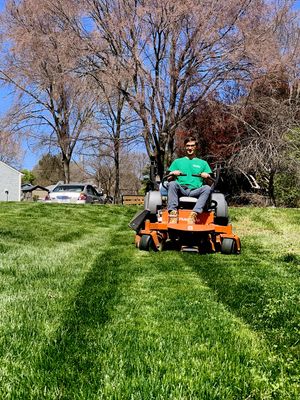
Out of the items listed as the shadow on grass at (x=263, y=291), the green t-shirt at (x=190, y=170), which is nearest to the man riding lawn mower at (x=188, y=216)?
the green t-shirt at (x=190, y=170)

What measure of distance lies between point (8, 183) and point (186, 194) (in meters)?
36.9

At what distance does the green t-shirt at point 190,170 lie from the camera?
22.7ft

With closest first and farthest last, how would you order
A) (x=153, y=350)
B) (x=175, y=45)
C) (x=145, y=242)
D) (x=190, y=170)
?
(x=153, y=350) → (x=145, y=242) → (x=190, y=170) → (x=175, y=45)

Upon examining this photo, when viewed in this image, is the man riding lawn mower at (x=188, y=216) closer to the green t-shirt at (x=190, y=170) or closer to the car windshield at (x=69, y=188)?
the green t-shirt at (x=190, y=170)

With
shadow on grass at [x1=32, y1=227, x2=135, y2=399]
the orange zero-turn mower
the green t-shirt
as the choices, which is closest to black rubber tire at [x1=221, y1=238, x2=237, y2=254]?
the orange zero-turn mower

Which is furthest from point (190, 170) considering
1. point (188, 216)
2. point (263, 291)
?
point (263, 291)

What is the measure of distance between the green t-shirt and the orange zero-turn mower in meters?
0.25

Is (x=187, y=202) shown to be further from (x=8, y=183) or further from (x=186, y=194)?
(x=8, y=183)

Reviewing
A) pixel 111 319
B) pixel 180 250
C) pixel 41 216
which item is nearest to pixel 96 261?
pixel 180 250

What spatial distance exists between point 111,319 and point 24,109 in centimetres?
2394

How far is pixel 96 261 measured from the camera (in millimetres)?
5539

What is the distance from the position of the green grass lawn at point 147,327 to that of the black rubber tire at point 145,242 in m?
Answer: 0.60

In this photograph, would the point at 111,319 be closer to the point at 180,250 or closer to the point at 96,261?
the point at 96,261

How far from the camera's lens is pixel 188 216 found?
6.53 metres
